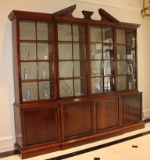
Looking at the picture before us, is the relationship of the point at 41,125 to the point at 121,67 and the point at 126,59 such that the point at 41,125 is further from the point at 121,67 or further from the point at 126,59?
the point at 126,59

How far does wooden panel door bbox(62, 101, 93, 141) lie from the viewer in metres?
3.37

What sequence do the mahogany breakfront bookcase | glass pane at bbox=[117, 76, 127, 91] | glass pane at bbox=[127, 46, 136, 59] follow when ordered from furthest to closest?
1. glass pane at bbox=[127, 46, 136, 59]
2. glass pane at bbox=[117, 76, 127, 91]
3. the mahogany breakfront bookcase

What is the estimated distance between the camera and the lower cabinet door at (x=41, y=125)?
309 centimetres

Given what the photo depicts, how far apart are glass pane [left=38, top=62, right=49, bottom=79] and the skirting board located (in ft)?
3.92

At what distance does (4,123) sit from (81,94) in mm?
1423

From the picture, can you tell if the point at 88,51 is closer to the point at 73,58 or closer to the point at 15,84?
the point at 73,58

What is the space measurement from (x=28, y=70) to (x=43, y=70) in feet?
0.83

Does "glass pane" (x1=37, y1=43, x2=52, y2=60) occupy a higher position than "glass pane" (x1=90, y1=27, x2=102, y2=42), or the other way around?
"glass pane" (x1=90, y1=27, x2=102, y2=42)

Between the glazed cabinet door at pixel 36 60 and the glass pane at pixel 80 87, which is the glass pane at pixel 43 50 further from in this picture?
the glass pane at pixel 80 87

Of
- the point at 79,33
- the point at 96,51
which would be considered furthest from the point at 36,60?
the point at 96,51

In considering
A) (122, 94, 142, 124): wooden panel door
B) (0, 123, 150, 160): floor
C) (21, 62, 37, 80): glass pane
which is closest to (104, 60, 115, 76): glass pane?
(122, 94, 142, 124): wooden panel door

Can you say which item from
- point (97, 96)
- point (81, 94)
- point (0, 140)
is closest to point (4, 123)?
point (0, 140)

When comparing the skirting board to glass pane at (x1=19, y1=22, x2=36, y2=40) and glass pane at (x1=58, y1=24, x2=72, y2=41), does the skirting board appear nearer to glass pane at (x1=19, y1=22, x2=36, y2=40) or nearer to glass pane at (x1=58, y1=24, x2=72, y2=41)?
glass pane at (x1=19, y1=22, x2=36, y2=40)

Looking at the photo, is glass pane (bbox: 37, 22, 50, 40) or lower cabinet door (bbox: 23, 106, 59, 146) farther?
glass pane (bbox: 37, 22, 50, 40)
